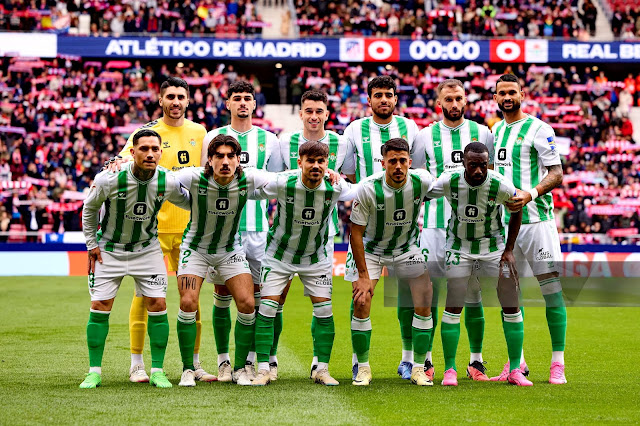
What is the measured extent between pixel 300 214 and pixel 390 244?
0.72 meters

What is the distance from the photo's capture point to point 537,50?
24.9 m

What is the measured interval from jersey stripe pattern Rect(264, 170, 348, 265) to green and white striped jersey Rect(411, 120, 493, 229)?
0.94m

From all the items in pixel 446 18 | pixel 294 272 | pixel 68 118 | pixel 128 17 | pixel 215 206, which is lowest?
pixel 294 272

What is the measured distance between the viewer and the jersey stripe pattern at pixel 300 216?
629 cm

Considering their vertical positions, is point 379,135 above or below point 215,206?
above

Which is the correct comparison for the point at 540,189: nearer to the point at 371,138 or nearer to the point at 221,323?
the point at 371,138

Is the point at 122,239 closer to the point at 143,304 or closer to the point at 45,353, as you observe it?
the point at 143,304

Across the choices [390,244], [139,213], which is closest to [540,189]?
[390,244]

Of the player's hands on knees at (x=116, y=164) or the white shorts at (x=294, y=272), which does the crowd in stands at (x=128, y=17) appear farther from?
the white shorts at (x=294, y=272)

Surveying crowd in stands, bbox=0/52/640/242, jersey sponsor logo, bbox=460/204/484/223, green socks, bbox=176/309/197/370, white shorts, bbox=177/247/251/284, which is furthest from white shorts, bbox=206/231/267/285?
crowd in stands, bbox=0/52/640/242

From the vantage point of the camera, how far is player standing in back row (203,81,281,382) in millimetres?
6727

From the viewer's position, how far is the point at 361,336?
21.0ft

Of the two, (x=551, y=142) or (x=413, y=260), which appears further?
(x=551, y=142)

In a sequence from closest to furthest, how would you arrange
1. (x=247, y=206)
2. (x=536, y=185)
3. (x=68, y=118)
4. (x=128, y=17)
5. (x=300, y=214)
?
(x=300, y=214) → (x=536, y=185) → (x=247, y=206) → (x=68, y=118) → (x=128, y=17)
